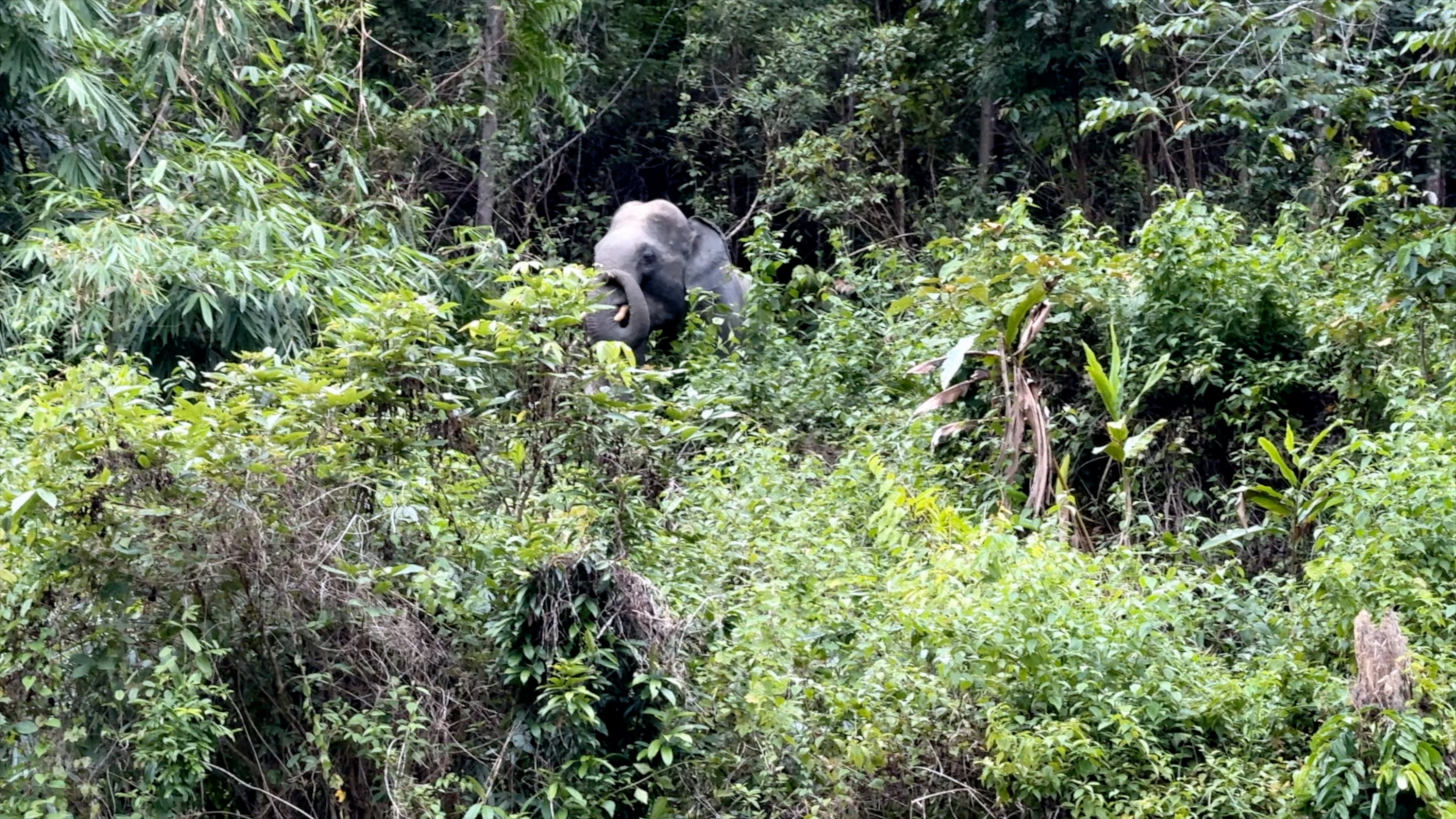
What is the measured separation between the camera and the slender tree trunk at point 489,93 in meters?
10.7

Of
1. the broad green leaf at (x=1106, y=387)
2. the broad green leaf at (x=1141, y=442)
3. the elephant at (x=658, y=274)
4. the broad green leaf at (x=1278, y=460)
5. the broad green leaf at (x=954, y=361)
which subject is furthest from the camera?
the elephant at (x=658, y=274)

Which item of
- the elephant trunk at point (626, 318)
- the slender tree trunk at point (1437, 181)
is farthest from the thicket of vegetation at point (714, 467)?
the slender tree trunk at point (1437, 181)

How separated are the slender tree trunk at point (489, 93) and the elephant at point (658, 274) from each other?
0.88m

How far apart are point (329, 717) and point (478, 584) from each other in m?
0.59

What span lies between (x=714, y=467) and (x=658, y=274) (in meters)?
3.38

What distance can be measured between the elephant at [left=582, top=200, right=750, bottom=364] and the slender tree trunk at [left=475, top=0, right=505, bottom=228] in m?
0.88

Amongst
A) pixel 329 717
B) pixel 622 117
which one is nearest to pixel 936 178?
pixel 622 117

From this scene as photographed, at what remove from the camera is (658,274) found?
9.98 m

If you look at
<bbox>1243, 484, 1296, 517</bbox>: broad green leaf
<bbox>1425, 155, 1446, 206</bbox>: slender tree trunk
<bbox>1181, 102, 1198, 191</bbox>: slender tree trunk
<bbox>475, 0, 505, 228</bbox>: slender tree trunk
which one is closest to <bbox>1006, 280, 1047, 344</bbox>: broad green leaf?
<bbox>1243, 484, 1296, 517</bbox>: broad green leaf

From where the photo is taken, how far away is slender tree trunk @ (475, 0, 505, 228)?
1068cm

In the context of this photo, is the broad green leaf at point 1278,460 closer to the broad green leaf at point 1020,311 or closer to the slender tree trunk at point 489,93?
the broad green leaf at point 1020,311

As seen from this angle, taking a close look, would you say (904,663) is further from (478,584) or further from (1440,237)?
(1440,237)

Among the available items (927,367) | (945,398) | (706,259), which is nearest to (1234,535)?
(945,398)

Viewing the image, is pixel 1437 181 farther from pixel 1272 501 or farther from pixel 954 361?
pixel 1272 501
